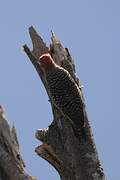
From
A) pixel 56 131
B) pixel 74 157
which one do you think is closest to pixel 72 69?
pixel 56 131

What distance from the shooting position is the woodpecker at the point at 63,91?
10305 mm

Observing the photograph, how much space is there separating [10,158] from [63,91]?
2.66 metres

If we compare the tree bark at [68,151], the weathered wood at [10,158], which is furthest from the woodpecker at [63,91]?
the weathered wood at [10,158]

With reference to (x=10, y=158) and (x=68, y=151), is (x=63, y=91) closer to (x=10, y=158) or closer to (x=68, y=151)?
(x=68, y=151)

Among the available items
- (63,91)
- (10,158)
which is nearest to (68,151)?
(10,158)

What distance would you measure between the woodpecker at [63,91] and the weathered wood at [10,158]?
139 cm

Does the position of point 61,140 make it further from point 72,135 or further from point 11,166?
point 11,166

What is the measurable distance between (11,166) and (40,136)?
1283 millimetres

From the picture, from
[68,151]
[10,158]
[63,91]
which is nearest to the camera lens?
[10,158]

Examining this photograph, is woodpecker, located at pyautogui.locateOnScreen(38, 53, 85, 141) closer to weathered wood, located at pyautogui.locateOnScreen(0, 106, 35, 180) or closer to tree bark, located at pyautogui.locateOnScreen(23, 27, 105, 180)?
tree bark, located at pyautogui.locateOnScreen(23, 27, 105, 180)

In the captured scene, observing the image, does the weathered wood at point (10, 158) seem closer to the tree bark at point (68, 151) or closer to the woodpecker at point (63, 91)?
the tree bark at point (68, 151)

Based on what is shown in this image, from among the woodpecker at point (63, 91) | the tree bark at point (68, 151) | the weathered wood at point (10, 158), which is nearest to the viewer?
the weathered wood at point (10, 158)

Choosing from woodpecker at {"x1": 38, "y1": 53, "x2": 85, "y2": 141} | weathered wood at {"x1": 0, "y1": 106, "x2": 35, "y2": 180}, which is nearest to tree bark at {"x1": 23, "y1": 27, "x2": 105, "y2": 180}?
woodpecker at {"x1": 38, "y1": 53, "x2": 85, "y2": 141}

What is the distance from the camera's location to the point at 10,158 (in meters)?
9.16
